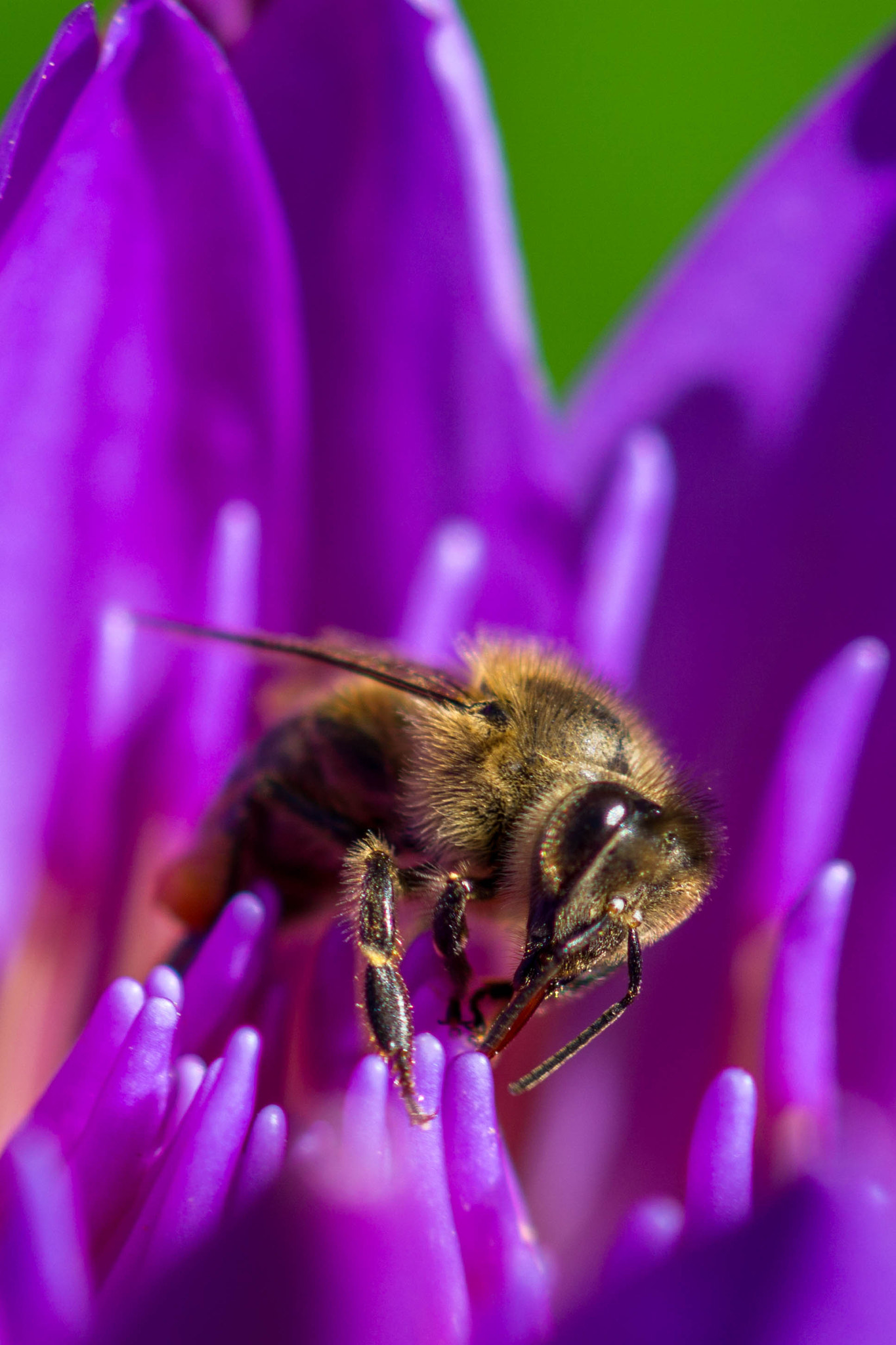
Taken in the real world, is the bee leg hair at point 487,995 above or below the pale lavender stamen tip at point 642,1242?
above

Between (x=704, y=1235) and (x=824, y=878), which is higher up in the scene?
(x=824, y=878)

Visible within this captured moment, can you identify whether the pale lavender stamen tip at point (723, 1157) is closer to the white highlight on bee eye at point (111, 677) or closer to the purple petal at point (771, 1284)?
the purple petal at point (771, 1284)

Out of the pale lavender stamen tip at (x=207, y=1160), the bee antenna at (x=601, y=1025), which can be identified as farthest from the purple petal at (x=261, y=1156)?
the bee antenna at (x=601, y=1025)

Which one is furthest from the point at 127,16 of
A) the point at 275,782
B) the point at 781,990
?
the point at 781,990

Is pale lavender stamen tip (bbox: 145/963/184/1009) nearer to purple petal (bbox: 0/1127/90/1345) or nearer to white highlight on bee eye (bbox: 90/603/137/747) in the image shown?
purple petal (bbox: 0/1127/90/1345)

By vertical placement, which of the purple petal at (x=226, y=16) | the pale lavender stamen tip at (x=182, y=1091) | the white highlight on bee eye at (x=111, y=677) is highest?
the purple petal at (x=226, y=16)

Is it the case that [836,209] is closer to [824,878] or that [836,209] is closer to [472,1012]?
[824,878]
